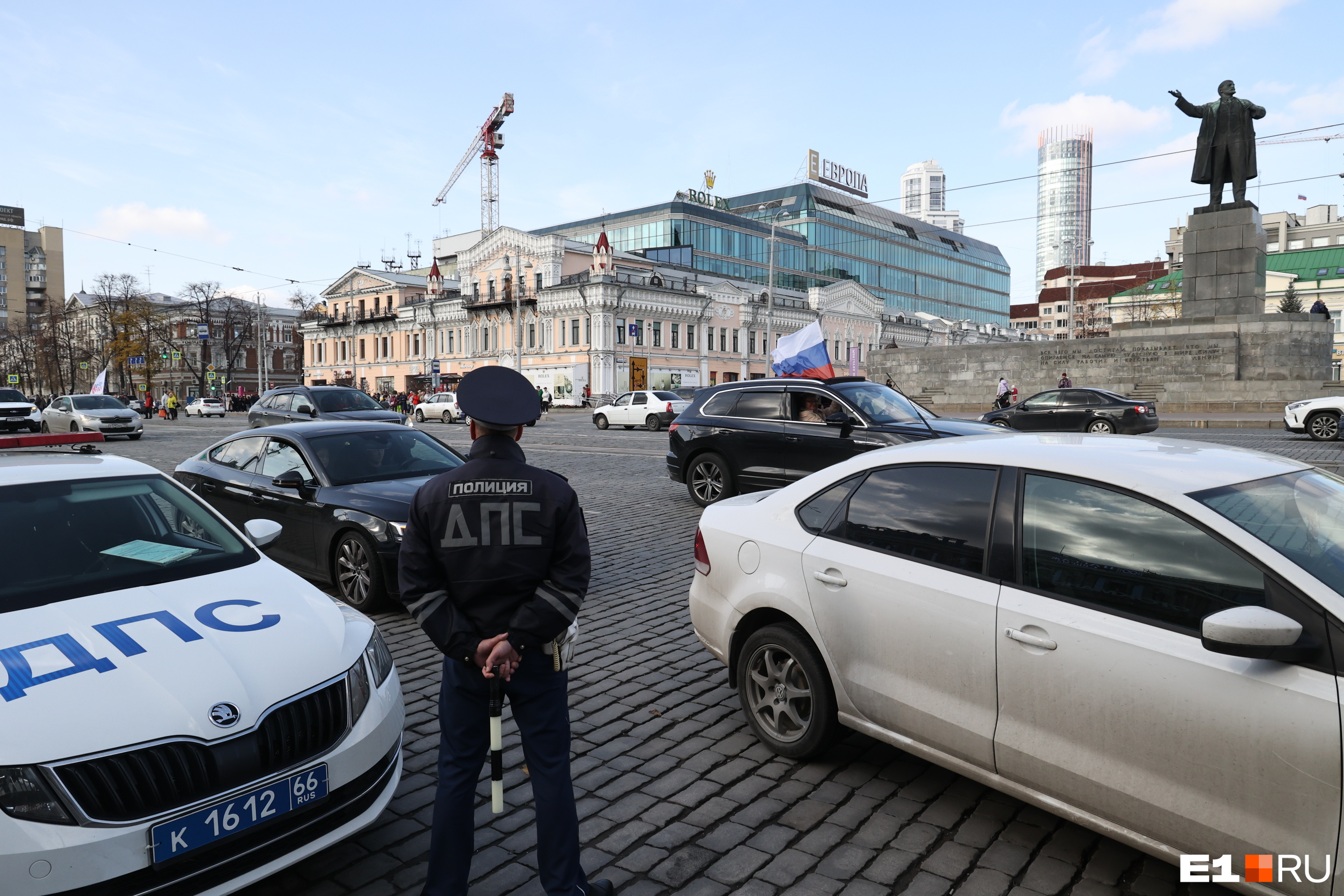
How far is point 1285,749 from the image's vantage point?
2.33 m

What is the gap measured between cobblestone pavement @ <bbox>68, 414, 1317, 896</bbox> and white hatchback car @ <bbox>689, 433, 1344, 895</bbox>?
0.30 m

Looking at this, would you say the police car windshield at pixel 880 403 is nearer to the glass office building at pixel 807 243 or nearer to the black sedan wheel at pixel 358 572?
the black sedan wheel at pixel 358 572

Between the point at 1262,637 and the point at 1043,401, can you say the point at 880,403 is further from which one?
the point at 1043,401

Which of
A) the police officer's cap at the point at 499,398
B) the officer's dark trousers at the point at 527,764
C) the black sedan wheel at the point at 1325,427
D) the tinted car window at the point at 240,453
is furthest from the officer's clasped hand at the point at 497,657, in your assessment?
the black sedan wheel at the point at 1325,427

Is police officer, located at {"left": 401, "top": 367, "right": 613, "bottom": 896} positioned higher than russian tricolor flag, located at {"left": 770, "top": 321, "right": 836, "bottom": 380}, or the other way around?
russian tricolor flag, located at {"left": 770, "top": 321, "right": 836, "bottom": 380}

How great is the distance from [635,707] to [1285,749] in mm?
3137

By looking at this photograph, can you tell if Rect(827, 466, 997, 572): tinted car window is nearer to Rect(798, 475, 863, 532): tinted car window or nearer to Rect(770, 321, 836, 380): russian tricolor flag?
Rect(798, 475, 863, 532): tinted car window

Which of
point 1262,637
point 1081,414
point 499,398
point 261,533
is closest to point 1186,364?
point 1081,414

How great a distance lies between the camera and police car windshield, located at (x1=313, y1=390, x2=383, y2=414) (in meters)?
17.8

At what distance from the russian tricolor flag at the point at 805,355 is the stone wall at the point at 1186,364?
13.6 metres

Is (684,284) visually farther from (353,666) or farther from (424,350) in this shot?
(353,666)

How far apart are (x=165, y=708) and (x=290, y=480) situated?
15.5ft

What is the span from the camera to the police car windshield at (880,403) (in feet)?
32.3

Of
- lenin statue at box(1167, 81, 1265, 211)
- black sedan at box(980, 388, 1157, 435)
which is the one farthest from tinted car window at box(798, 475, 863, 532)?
lenin statue at box(1167, 81, 1265, 211)
